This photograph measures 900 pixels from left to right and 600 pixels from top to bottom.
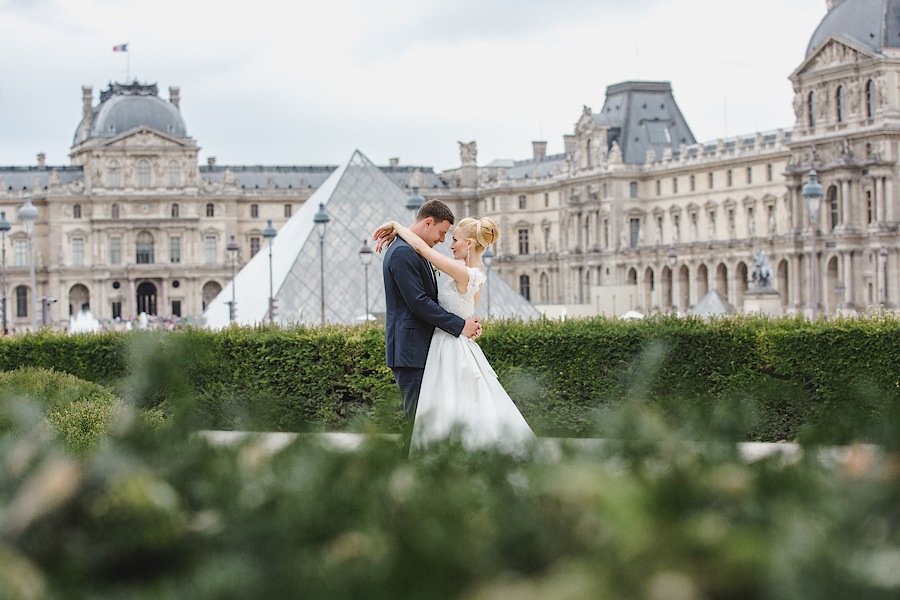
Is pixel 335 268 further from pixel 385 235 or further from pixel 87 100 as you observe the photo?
pixel 87 100

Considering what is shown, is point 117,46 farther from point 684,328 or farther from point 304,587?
point 304,587

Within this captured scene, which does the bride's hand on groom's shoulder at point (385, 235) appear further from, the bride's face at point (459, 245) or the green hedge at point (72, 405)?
the green hedge at point (72, 405)

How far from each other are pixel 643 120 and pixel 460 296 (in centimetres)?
6844

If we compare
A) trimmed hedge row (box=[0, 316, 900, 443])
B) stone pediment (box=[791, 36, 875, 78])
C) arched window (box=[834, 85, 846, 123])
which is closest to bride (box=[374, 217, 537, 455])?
trimmed hedge row (box=[0, 316, 900, 443])

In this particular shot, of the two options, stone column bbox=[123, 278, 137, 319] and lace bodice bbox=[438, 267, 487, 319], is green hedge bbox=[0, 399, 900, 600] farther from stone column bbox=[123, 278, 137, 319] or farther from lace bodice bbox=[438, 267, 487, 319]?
stone column bbox=[123, 278, 137, 319]

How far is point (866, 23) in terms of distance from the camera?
51.6 m

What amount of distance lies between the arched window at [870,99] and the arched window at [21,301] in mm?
48749

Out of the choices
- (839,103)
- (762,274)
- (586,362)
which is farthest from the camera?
(839,103)

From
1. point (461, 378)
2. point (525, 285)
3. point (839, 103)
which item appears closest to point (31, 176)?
point (525, 285)

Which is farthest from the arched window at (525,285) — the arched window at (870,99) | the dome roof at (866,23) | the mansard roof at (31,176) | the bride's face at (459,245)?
the bride's face at (459,245)

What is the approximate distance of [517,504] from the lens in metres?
2.41

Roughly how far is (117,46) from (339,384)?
72.7m

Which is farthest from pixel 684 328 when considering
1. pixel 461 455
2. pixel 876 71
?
pixel 876 71

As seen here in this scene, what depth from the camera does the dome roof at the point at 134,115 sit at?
80.3 m
